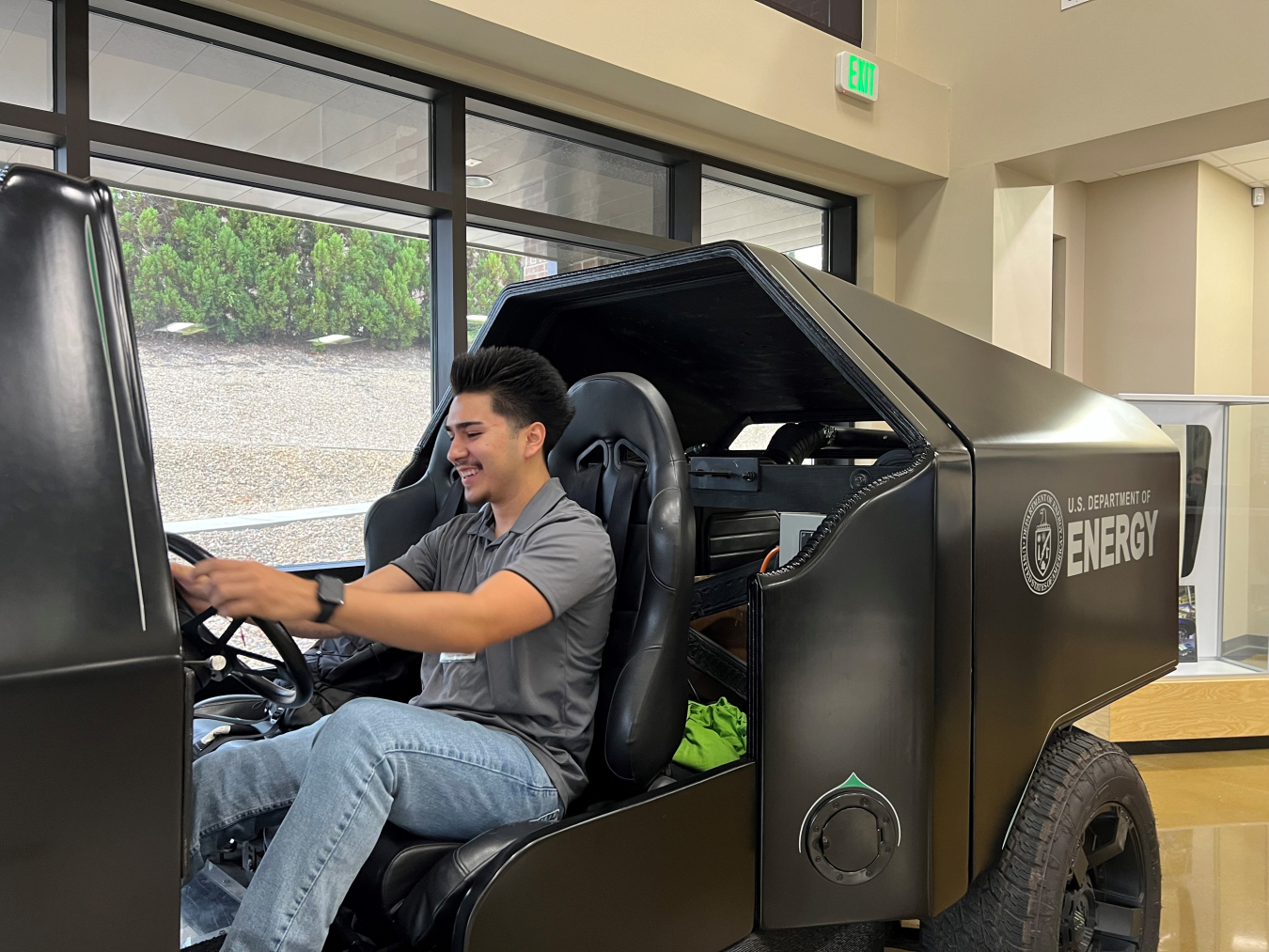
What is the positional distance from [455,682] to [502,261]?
3.37m

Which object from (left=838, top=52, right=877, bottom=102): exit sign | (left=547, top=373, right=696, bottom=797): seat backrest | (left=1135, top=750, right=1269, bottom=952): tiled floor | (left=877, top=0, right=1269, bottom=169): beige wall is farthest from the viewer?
(left=838, top=52, right=877, bottom=102): exit sign

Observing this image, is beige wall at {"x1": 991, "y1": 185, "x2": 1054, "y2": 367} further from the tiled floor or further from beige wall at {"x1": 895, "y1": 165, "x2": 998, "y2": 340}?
the tiled floor

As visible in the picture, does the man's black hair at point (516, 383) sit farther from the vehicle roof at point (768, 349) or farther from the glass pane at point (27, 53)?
the glass pane at point (27, 53)

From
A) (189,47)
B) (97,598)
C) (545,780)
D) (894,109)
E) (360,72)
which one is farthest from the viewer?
(894,109)

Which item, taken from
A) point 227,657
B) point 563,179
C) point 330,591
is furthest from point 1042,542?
point 563,179

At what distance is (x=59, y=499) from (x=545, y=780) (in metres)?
0.90

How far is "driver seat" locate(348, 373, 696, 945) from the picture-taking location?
1.40m

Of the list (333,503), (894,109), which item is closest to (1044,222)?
(894,109)

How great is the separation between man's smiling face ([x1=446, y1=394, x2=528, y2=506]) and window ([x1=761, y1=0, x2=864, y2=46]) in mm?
4349

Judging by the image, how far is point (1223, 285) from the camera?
8.05 m

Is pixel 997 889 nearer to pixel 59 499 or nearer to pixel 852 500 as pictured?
pixel 852 500

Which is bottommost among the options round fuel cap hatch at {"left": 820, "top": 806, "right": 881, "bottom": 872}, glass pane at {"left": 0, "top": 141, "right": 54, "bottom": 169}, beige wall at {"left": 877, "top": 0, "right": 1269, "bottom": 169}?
round fuel cap hatch at {"left": 820, "top": 806, "right": 881, "bottom": 872}

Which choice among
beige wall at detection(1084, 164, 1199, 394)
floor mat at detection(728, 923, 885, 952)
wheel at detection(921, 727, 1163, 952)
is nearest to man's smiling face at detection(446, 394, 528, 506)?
floor mat at detection(728, 923, 885, 952)

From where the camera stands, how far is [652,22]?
456cm
